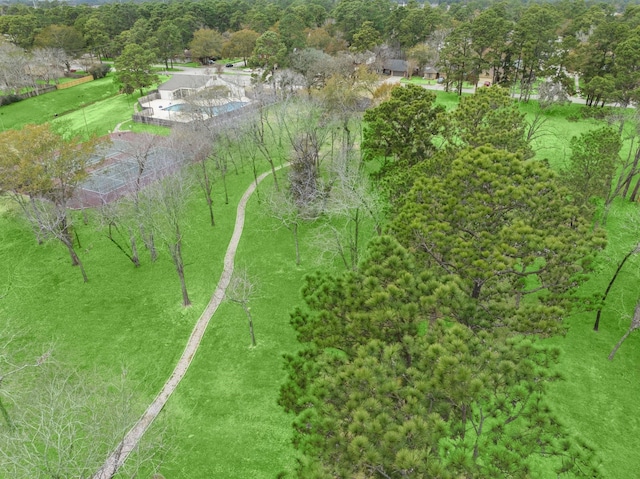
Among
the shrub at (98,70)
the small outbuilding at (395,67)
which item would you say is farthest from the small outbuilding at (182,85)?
the small outbuilding at (395,67)

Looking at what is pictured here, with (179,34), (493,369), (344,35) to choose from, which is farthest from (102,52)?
(493,369)

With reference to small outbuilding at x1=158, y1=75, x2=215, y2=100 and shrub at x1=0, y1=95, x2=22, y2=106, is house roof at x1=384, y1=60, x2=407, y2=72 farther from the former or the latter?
shrub at x1=0, y1=95, x2=22, y2=106

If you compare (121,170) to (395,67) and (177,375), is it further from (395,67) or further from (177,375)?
(395,67)

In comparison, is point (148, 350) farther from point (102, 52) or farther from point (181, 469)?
point (102, 52)

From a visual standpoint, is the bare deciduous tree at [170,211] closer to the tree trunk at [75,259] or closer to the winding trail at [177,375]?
the winding trail at [177,375]

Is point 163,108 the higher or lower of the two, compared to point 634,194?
higher

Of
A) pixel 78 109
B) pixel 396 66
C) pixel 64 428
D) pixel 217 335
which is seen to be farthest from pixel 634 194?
pixel 78 109
